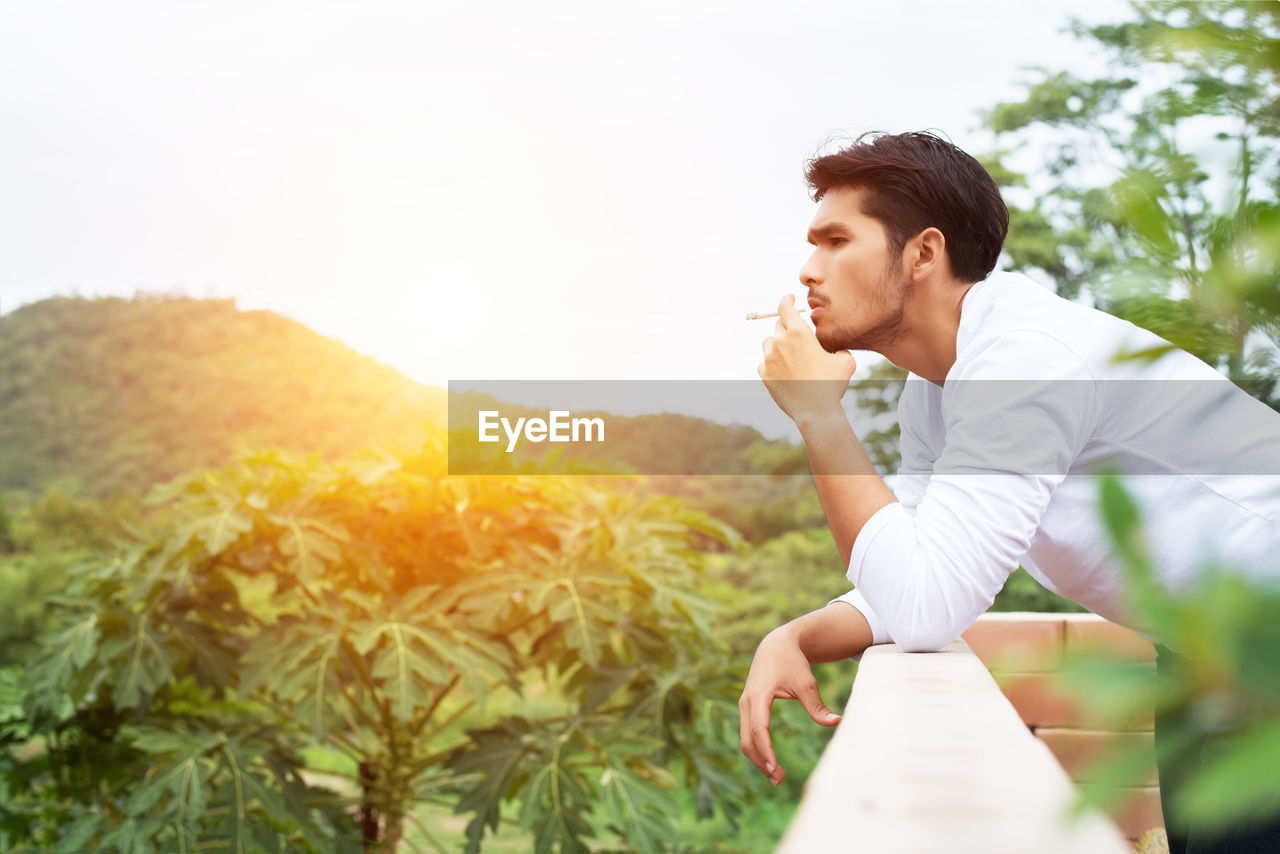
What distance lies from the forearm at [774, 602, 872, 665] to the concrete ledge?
1.59ft

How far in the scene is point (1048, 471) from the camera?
0.89m

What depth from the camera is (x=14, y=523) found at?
6352 millimetres

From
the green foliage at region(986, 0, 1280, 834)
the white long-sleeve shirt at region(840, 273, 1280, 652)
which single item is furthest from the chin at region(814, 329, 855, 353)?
the green foliage at region(986, 0, 1280, 834)

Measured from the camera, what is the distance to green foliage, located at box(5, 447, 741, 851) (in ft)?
7.09

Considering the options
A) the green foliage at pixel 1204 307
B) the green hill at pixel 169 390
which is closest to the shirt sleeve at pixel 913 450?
the green foliage at pixel 1204 307

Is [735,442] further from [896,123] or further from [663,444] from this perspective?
[896,123]

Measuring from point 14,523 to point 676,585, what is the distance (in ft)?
18.7

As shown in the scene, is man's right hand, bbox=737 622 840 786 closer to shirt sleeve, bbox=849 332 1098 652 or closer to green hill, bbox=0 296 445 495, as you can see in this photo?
shirt sleeve, bbox=849 332 1098 652

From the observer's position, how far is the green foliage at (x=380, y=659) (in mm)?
2162

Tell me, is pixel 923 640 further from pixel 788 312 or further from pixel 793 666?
pixel 788 312

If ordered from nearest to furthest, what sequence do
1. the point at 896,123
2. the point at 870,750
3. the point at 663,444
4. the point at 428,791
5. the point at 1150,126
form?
the point at 1150,126, the point at 870,750, the point at 896,123, the point at 428,791, the point at 663,444

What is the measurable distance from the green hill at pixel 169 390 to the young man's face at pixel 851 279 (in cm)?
751

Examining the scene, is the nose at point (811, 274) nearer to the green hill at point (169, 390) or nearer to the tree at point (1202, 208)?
the tree at point (1202, 208)

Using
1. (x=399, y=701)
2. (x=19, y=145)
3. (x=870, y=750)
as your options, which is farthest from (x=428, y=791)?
(x=19, y=145)
